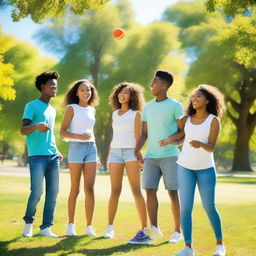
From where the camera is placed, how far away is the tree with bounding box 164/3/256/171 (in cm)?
3925

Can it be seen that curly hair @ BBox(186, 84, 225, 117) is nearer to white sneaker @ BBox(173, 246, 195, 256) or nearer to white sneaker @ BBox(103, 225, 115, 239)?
white sneaker @ BBox(173, 246, 195, 256)

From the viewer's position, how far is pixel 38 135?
7570 mm

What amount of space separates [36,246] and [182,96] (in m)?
39.1

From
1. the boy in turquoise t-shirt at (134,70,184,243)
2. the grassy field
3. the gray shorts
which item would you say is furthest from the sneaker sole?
the gray shorts

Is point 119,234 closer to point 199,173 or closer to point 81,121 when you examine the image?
point 81,121

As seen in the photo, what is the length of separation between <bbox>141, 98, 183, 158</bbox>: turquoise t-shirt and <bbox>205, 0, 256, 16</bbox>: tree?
13.5 feet

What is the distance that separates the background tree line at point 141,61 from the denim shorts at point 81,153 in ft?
106

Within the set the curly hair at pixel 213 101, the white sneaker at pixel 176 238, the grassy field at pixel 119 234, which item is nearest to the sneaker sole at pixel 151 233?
the grassy field at pixel 119 234

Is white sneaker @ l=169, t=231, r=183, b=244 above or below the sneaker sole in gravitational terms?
below

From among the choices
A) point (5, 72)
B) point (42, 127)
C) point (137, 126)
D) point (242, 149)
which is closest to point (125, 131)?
point (137, 126)

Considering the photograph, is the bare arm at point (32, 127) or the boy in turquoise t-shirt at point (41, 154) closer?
the bare arm at point (32, 127)

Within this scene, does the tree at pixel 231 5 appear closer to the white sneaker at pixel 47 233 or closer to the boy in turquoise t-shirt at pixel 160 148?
the boy in turquoise t-shirt at pixel 160 148

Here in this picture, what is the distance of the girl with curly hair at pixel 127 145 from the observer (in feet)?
24.7

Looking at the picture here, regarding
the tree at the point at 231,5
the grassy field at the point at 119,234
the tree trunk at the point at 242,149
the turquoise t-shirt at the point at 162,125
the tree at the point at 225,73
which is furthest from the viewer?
the tree trunk at the point at 242,149
